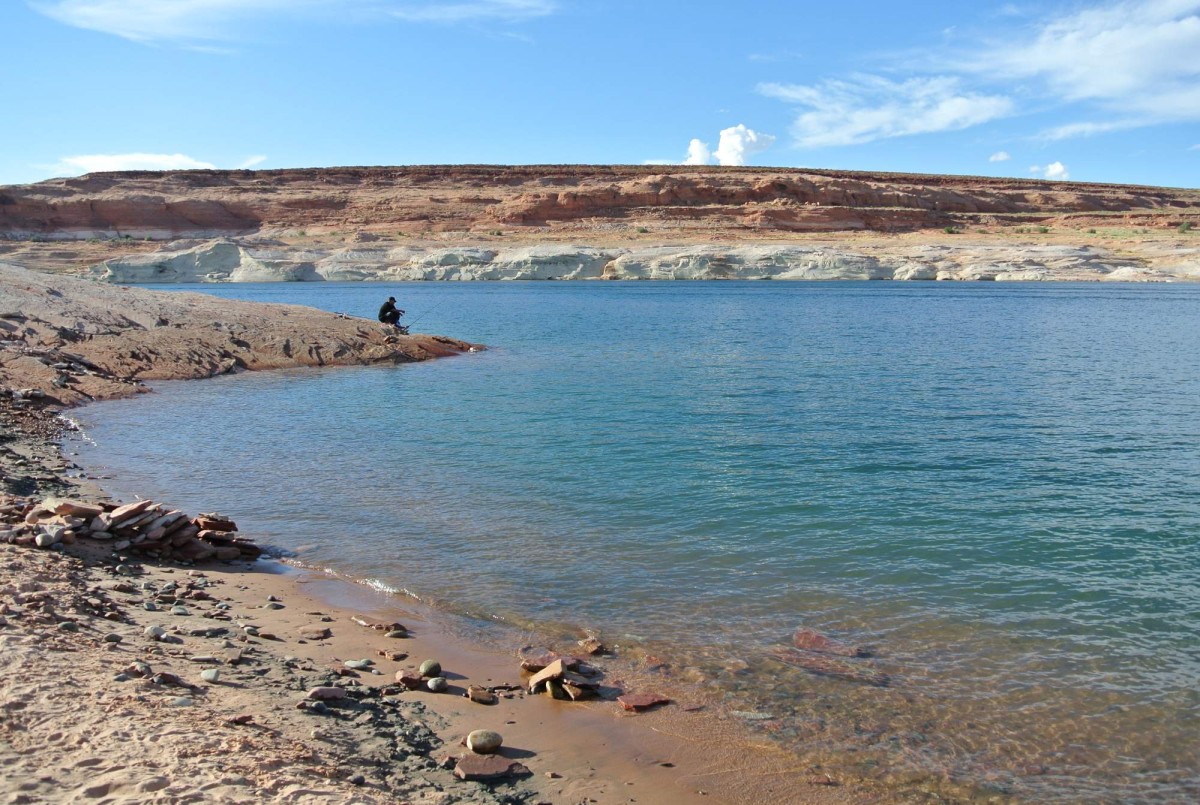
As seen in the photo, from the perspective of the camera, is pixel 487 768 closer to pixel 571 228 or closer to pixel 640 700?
pixel 640 700

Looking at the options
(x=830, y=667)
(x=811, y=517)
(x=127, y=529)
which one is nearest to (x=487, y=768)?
(x=830, y=667)

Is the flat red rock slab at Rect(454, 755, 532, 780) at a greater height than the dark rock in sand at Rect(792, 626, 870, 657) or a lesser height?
greater

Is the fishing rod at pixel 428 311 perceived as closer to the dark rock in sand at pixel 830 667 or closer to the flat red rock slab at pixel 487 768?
the dark rock in sand at pixel 830 667

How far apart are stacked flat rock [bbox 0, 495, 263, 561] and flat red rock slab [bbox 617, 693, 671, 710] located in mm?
4684

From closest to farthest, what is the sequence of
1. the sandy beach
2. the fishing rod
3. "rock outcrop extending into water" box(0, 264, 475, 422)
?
the sandy beach, "rock outcrop extending into water" box(0, 264, 475, 422), the fishing rod

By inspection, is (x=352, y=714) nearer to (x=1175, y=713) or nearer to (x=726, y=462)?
(x=1175, y=713)

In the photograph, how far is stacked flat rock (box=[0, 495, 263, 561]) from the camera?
8484mm

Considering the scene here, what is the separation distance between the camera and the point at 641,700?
6.54m

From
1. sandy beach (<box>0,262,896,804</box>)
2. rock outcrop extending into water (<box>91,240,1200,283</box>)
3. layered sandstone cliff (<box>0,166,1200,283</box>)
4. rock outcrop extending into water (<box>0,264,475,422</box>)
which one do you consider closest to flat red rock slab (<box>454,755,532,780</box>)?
sandy beach (<box>0,262,896,804</box>)

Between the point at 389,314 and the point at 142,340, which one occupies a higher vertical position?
the point at 389,314

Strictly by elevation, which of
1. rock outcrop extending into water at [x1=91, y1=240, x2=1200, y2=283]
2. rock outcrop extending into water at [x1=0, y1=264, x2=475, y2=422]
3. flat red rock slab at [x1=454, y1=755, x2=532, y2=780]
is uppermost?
rock outcrop extending into water at [x1=91, y1=240, x2=1200, y2=283]

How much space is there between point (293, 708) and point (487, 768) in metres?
1.29

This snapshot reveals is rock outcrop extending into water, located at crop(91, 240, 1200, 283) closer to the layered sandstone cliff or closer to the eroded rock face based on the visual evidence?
the layered sandstone cliff

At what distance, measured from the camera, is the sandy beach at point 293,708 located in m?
4.52
